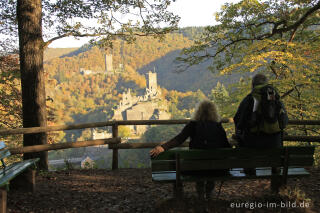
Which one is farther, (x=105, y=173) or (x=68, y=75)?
(x=68, y=75)

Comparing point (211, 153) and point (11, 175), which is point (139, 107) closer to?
point (11, 175)

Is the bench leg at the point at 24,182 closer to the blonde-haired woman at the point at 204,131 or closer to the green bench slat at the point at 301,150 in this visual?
the blonde-haired woman at the point at 204,131

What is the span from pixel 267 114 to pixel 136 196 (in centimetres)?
226

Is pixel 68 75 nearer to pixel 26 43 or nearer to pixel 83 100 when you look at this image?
pixel 83 100

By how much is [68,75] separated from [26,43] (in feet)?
382

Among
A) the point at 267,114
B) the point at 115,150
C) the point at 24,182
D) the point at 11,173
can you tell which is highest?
the point at 267,114

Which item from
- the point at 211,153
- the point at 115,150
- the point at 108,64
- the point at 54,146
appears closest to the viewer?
the point at 211,153

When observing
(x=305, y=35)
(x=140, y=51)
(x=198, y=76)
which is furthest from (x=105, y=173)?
(x=140, y=51)

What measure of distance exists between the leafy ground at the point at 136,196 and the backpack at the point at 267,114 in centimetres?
76

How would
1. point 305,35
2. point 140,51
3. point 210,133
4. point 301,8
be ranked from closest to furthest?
point 210,133 → point 301,8 → point 305,35 → point 140,51

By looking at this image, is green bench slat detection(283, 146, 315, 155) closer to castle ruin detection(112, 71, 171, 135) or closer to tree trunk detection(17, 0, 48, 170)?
tree trunk detection(17, 0, 48, 170)

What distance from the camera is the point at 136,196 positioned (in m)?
3.97

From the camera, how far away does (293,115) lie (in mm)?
8891

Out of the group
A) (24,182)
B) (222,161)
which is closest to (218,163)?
(222,161)
